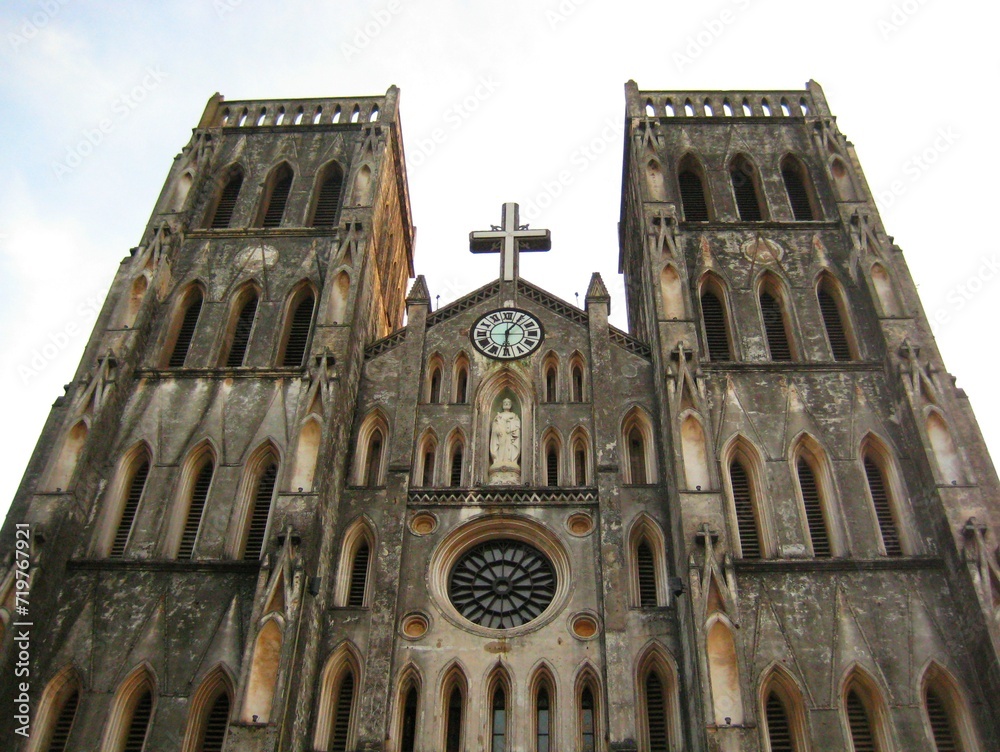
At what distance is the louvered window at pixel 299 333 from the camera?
2433 centimetres

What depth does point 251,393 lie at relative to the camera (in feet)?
74.5

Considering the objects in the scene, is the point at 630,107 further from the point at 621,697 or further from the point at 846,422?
the point at 621,697

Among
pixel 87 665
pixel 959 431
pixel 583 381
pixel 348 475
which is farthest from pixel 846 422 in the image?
pixel 87 665

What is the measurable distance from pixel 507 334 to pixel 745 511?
24.3 feet

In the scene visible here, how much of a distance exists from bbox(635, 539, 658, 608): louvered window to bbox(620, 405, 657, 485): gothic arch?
1596 mm

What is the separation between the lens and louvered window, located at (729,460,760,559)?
1991 centimetres

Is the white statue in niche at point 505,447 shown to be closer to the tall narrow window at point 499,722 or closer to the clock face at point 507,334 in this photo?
the clock face at point 507,334

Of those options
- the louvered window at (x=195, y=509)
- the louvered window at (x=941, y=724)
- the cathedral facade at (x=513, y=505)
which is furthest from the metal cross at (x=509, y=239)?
the louvered window at (x=941, y=724)

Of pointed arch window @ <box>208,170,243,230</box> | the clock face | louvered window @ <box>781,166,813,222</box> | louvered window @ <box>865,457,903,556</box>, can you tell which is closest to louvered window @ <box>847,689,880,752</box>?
louvered window @ <box>865,457,903,556</box>

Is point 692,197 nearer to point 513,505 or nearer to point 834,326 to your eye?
point 834,326

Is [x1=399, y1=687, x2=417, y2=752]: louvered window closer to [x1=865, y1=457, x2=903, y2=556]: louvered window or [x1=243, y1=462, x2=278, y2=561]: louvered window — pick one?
[x1=243, y1=462, x2=278, y2=561]: louvered window

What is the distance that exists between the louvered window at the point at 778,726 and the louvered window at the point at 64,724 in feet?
39.9

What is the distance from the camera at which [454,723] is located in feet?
60.3

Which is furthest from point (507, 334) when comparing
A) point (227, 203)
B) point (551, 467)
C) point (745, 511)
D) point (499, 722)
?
point (499, 722)
